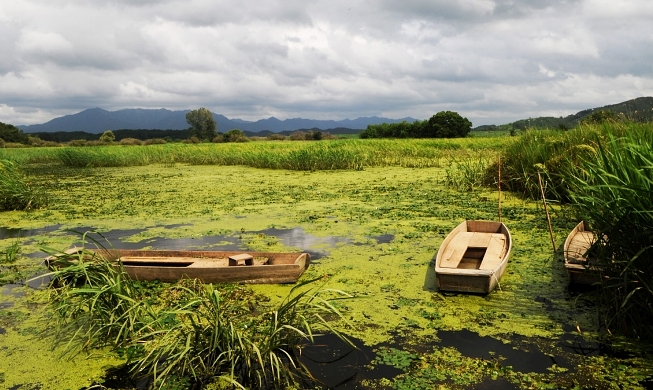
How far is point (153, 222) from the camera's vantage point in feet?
28.7

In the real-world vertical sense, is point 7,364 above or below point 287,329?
below

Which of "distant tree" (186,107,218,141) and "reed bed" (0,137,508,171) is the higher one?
"distant tree" (186,107,218,141)

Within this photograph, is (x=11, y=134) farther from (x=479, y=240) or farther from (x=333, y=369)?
(x=333, y=369)

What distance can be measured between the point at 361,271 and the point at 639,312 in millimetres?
2716

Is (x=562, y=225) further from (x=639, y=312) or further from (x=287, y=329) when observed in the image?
(x=287, y=329)

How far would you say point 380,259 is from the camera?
592 centimetres

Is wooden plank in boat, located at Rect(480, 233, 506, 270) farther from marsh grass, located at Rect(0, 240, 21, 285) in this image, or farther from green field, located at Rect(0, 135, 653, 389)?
marsh grass, located at Rect(0, 240, 21, 285)

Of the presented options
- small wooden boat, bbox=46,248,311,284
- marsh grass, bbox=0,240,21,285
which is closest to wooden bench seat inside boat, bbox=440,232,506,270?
small wooden boat, bbox=46,248,311,284

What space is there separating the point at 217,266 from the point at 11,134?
168 ft

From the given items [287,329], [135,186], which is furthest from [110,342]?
[135,186]

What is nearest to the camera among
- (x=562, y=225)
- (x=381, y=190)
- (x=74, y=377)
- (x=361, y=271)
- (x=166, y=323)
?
(x=74, y=377)

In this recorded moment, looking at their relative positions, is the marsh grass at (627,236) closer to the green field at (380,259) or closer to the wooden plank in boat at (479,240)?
the green field at (380,259)

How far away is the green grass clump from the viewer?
996 centimetres

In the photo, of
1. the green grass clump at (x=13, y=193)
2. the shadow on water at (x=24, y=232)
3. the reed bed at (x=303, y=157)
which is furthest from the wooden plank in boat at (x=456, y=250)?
the green grass clump at (x=13, y=193)
